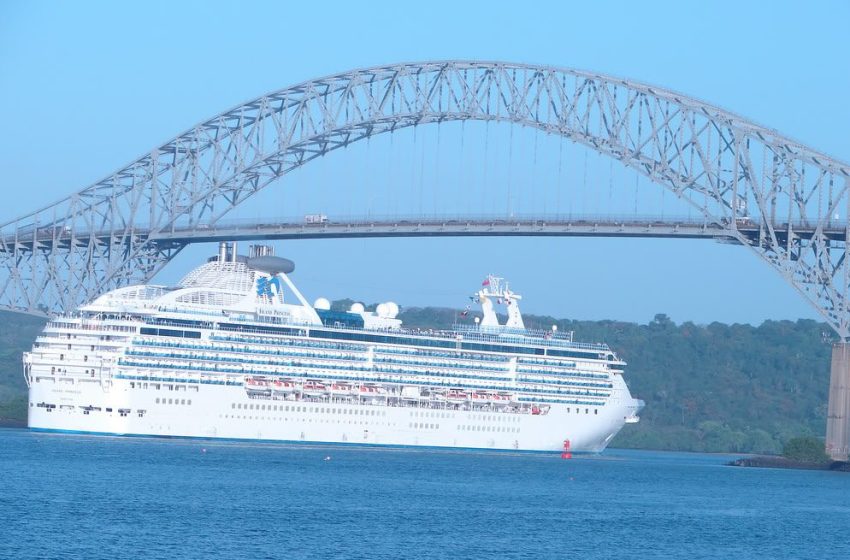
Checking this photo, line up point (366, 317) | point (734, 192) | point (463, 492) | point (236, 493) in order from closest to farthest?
point (236, 493)
point (463, 492)
point (734, 192)
point (366, 317)

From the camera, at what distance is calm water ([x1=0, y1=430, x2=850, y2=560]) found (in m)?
39.0

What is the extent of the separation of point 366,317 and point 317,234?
6016 millimetres

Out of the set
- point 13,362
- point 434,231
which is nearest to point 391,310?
point 434,231

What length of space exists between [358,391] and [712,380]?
200ft

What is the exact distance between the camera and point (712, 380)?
129 meters

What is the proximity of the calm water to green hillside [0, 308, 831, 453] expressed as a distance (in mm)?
44799

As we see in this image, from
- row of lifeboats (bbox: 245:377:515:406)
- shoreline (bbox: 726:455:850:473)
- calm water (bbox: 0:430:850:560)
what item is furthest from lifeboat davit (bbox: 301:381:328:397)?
shoreline (bbox: 726:455:850:473)

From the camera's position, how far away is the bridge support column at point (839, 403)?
65.6m

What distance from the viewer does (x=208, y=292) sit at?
72.3m

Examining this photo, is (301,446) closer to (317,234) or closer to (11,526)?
(317,234)

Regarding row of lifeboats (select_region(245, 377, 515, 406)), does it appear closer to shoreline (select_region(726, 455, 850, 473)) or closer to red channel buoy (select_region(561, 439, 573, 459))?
red channel buoy (select_region(561, 439, 573, 459))

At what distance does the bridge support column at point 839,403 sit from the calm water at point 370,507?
125 centimetres

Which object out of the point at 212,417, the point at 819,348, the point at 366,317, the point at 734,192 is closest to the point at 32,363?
the point at 212,417

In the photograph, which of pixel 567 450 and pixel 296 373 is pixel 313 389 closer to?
pixel 296 373
